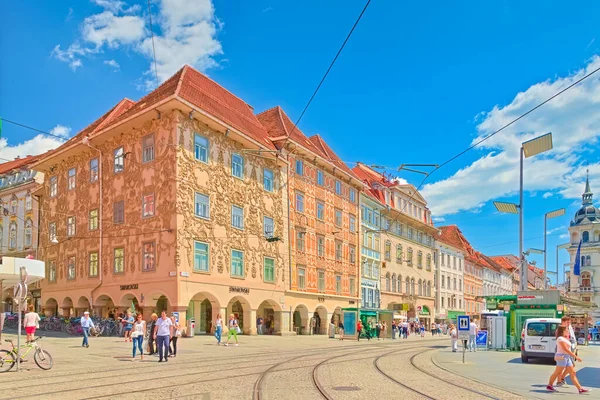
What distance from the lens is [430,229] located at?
6788 centimetres

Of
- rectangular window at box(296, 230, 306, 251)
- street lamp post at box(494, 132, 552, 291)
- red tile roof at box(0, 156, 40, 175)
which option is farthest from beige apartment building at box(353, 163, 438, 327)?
red tile roof at box(0, 156, 40, 175)

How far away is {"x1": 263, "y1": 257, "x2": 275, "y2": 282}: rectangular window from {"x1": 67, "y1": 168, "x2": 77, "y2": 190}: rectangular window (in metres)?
14.3

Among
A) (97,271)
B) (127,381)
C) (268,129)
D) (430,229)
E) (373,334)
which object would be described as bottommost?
(373,334)

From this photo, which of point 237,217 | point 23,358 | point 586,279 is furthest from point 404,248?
point 586,279

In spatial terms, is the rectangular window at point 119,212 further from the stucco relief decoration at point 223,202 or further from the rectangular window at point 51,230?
the rectangular window at point 51,230

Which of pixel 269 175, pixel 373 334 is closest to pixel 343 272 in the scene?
pixel 373 334

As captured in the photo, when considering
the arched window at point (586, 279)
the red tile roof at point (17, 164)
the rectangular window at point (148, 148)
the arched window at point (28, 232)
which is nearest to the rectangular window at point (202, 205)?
the rectangular window at point (148, 148)

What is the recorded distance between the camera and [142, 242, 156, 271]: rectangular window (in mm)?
31859

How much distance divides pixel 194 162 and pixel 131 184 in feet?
14.8

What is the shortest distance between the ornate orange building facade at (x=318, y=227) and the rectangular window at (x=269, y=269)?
223 cm

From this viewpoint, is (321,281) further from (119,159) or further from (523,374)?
(523,374)

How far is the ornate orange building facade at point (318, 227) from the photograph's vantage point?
138ft

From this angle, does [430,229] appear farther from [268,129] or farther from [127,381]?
[127,381]

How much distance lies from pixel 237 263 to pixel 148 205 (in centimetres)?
659
